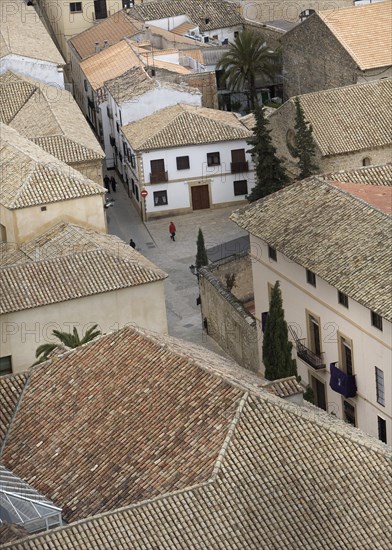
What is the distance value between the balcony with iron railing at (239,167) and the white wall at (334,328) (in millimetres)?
17023

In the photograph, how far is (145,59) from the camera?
7856cm

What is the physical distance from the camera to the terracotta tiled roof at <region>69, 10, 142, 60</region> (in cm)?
8480

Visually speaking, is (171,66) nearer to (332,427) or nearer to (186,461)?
(332,427)

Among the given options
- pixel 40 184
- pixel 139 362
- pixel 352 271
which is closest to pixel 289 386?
pixel 139 362

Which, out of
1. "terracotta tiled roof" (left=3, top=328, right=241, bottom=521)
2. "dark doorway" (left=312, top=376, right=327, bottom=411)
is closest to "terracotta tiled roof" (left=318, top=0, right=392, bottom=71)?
"dark doorway" (left=312, top=376, right=327, bottom=411)

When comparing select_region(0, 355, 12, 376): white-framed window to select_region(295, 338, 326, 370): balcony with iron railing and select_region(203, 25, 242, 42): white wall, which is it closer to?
select_region(295, 338, 326, 370): balcony with iron railing

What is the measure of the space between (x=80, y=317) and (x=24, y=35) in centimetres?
3253

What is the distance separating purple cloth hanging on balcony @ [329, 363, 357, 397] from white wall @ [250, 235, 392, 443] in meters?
0.16

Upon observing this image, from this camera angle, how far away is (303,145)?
63.9 meters

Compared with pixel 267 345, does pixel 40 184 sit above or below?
above

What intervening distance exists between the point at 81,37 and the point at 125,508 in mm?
57843

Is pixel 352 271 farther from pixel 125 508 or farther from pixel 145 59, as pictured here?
pixel 145 59

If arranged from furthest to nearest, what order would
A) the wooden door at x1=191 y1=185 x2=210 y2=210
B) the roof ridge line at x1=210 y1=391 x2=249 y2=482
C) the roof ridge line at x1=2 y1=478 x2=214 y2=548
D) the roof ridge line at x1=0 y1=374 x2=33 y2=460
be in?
1. the wooden door at x1=191 y1=185 x2=210 y2=210
2. the roof ridge line at x1=0 y1=374 x2=33 y2=460
3. the roof ridge line at x1=210 y1=391 x2=249 y2=482
4. the roof ridge line at x1=2 y1=478 x2=214 y2=548

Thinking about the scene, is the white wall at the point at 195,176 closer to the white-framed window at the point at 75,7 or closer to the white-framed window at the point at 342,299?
the white-framed window at the point at 75,7
